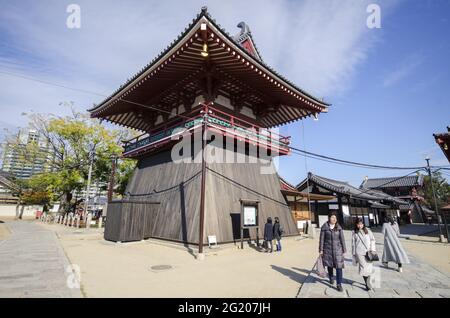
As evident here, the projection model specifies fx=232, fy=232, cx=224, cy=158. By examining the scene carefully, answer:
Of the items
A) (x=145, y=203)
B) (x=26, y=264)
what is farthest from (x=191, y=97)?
(x=26, y=264)

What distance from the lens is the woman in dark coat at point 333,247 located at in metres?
5.49

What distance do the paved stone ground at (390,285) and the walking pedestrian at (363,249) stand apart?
1.28 feet

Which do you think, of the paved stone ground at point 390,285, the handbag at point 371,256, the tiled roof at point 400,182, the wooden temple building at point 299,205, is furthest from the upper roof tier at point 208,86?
the tiled roof at point 400,182

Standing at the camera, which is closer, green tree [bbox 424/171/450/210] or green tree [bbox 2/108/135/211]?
green tree [bbox 2/108/135/211]

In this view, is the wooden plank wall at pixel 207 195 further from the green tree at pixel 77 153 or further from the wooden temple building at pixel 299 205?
the green tree at pixel 77 153

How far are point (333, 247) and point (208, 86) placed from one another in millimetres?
9215

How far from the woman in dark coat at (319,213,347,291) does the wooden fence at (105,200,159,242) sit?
9.95 meters

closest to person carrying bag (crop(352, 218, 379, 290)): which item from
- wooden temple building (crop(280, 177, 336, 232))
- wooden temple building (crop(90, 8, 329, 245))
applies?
wooden temple building (crop(90, 8, 329, 245))

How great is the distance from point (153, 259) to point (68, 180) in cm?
2425

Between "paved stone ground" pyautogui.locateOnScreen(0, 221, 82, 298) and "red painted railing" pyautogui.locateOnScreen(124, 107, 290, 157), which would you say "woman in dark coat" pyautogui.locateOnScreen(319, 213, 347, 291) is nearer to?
"paved stone ground" pyautogui.locateOnScreen(0, 221, 82, 298)

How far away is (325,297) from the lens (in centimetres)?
500

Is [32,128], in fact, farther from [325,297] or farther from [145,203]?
[325,297]

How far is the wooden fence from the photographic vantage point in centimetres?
1224

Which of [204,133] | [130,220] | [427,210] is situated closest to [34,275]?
[130,220]
